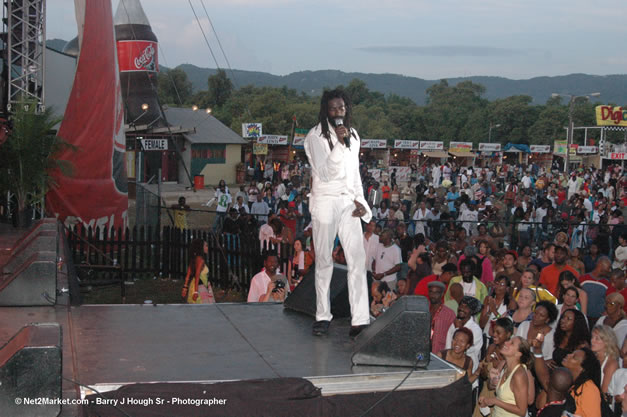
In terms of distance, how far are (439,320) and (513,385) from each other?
→ 1.82 metres

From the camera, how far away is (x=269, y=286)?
8.78m

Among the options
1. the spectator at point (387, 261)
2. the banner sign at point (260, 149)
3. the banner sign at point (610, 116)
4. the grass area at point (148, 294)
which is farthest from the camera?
the banner sign at point (610, 116)

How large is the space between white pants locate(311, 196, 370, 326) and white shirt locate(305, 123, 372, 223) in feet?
0.17

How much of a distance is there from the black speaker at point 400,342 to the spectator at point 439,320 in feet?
7.93

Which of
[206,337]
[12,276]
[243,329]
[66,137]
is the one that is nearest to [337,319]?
[243,329]

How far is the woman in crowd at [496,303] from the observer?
8.49 meters

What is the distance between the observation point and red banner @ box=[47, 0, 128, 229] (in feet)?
55.8

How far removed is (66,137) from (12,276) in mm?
11364

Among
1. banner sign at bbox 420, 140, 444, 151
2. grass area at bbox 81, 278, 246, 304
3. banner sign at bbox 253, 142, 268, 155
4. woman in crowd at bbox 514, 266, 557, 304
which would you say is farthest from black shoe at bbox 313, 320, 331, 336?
banner sign at bbox 420, 140, 444, 151

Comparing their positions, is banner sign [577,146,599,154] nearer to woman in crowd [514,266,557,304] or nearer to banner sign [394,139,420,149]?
banner sign [394,139,420,149]

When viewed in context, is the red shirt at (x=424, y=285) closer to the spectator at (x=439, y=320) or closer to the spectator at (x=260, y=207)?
the spectator at (x=439, y=320)

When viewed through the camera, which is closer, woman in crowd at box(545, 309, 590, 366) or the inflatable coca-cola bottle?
woman in crowd at box(545, 309, 590, 366)

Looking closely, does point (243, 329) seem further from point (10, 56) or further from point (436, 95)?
point (436, 95)

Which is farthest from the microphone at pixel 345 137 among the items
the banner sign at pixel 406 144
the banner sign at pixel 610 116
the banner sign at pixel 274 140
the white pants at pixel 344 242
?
the banner sign at pixel 406 144
